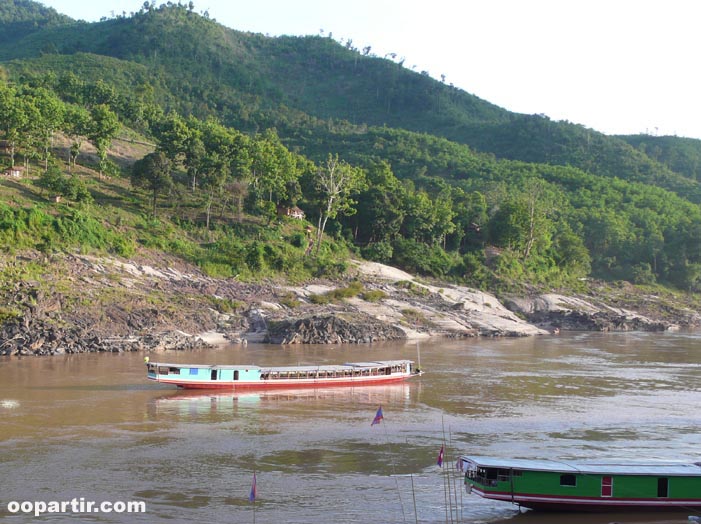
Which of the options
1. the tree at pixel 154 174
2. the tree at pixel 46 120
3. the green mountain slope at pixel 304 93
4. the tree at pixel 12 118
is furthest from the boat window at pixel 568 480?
the green mountain slope at pixel 304 93

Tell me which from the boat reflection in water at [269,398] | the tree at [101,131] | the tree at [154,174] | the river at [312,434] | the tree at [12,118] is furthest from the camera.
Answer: the tree at [101,131]

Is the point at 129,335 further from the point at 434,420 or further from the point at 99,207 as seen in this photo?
the point at 434,420

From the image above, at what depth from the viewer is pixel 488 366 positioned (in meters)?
45.3

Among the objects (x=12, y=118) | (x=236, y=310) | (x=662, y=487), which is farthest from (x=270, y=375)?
(x=12, y=118)

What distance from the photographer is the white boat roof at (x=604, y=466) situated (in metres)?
19.6

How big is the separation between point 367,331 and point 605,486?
36.5 meters

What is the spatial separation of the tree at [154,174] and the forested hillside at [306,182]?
0.15 m

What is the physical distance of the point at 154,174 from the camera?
6469 centimetres

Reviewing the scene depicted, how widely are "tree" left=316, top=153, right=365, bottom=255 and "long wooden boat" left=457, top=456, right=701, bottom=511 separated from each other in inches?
1983

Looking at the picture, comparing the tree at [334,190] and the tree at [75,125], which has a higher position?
the tree at [75,125]

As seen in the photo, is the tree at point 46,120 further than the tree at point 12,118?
Yes

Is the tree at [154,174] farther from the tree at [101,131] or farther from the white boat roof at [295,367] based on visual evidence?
the white boat roof at [295,367]

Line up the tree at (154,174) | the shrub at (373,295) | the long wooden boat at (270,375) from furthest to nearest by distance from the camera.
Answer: the tree at (154,174) → the shrub at (373,295) → the long wooden boat at (270,375)

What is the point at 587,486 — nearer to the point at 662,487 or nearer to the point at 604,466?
the point at 604,466
